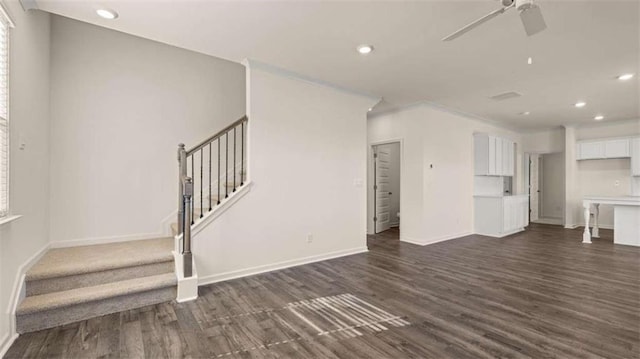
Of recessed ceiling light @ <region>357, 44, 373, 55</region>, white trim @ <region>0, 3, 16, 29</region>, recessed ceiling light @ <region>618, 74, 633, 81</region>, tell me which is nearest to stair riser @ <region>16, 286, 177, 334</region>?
white trim @ <region>0, 3, 16, 29</region>

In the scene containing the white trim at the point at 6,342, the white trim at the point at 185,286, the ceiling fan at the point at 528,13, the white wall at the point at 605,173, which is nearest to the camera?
the ceiling fan at the point at 528,13

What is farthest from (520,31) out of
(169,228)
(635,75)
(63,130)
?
(63,130)

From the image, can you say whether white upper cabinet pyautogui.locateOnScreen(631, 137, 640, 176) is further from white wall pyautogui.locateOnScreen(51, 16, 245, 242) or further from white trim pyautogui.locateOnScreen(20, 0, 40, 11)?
white trim pyautogui.locateOnScreen(20, 0, 40, 11)

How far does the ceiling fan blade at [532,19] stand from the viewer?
75.2 inches

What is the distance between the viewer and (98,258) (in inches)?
122

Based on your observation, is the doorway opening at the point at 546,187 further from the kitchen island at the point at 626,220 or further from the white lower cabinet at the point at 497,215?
the kitchen island at the point at 626,220

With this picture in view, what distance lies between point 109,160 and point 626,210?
352 inches

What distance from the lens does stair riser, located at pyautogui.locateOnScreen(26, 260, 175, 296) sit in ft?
8.54

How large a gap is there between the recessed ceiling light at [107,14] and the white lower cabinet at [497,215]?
715 centimetres

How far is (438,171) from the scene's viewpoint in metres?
5.96

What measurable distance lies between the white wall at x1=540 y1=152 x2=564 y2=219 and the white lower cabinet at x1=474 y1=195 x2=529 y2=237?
128 inches

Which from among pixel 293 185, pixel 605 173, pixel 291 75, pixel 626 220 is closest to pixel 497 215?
pixel 626 220

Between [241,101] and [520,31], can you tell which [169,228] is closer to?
[241,101]

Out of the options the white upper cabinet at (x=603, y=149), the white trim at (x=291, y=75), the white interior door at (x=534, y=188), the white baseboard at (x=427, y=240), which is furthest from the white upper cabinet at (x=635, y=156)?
the white trim at (x=291, y=75)
